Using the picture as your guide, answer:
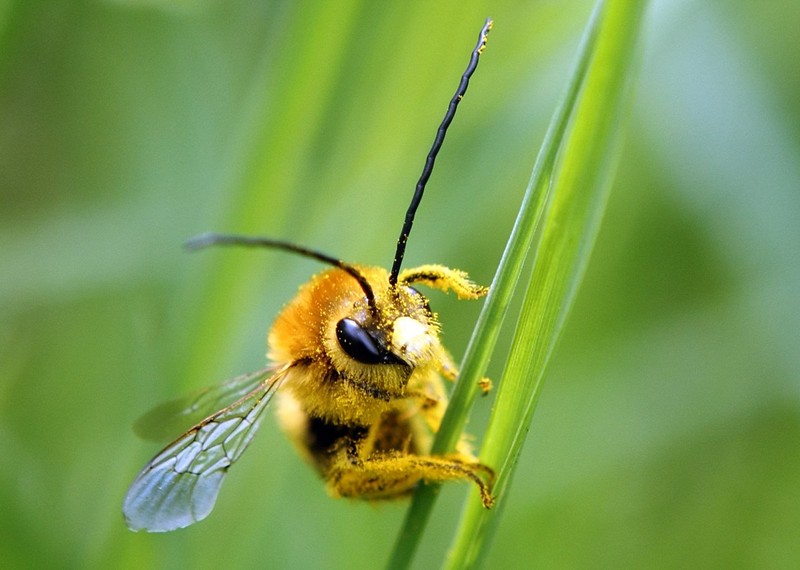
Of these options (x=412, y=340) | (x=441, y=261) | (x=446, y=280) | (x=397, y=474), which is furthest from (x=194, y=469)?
(x=441, y=261)

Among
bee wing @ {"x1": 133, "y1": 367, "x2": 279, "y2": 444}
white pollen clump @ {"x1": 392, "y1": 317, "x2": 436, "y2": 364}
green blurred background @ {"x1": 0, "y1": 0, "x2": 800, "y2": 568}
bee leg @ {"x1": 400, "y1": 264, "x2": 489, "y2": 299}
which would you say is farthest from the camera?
green blurred background @ {"x1": 0, "y1": 0, "x2": 800, "y2": 568}

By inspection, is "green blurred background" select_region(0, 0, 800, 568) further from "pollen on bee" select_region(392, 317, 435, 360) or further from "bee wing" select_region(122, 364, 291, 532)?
"pollen on bee" select_region(392, 317, 435, 360)

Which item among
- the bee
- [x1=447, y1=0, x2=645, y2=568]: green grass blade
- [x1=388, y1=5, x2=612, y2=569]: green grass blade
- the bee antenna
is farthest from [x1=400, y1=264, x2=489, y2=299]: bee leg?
[x1=447, y1=0, x2=645, y2=568]: green grass blade

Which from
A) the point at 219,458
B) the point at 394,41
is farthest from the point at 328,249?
the point at 219,458

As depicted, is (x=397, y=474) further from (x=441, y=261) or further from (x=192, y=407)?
(x=441, y=261)

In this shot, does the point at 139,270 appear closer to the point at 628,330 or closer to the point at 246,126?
the point at 246,126

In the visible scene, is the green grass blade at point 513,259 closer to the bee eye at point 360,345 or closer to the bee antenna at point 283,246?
the bee eye at point 360,345
